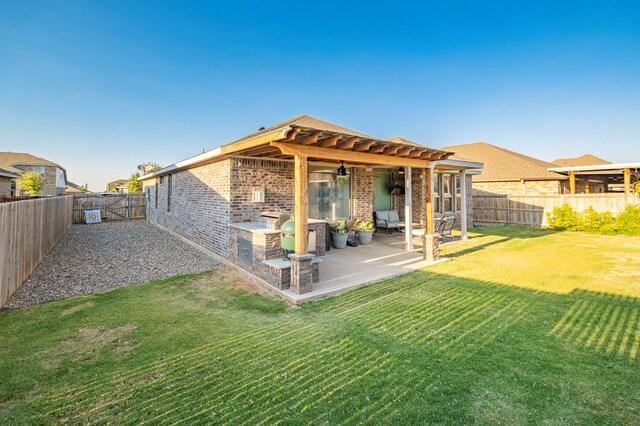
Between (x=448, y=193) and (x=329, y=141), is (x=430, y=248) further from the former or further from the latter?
(x=448, y=193)

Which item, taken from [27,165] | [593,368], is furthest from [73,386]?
[27,165]

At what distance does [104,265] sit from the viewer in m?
7.35

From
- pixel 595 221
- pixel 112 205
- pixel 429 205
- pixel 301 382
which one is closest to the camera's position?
pixel 301 382

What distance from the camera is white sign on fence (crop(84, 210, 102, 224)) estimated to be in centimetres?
1739

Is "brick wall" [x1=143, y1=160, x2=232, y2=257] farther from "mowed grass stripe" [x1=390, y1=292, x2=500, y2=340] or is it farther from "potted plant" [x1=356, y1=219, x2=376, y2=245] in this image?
"mowed grass stripe" [x1=390, y1=292, x2=500, y2=340]

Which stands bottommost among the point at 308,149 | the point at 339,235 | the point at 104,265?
the point at 104,265

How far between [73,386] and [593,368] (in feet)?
16.8

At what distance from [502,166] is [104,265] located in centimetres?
2302

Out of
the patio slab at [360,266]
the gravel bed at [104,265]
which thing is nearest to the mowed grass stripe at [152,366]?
the patio slab at [360,266]

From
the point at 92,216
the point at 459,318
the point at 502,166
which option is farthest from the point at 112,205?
the point at 502,166

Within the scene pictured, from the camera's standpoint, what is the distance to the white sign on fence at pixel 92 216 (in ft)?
57.1

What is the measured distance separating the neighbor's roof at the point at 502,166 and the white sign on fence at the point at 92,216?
22665mm

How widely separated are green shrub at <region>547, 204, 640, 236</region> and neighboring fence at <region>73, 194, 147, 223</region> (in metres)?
25.4

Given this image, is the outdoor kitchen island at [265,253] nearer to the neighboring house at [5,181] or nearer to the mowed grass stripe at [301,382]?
the mowed grass stripe at [301,382]
